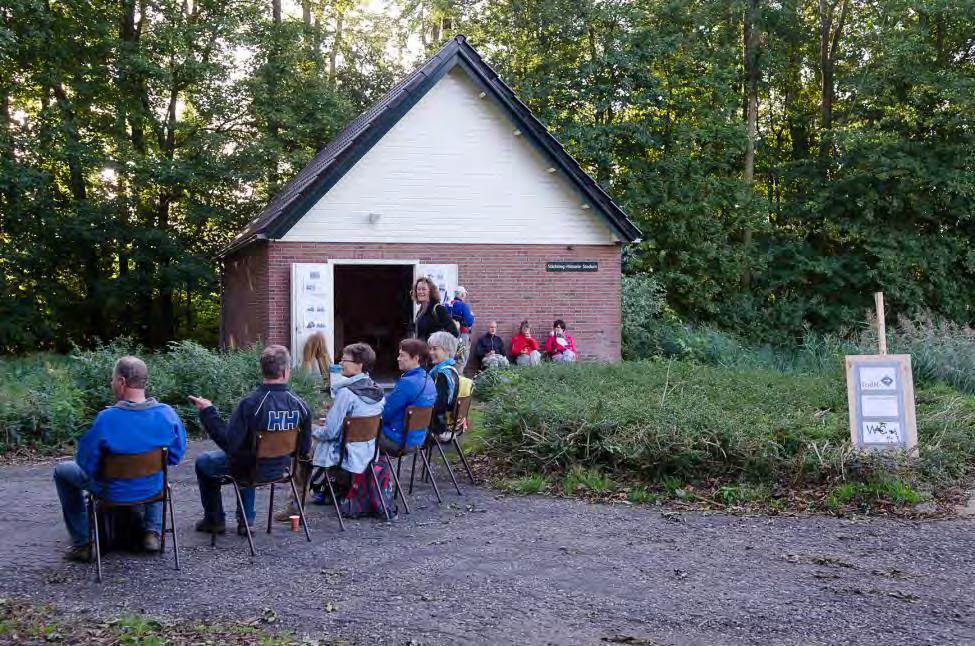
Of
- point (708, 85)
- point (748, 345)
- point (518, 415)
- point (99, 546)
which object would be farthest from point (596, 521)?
point (708, 85)

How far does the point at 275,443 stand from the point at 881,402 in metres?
5.36

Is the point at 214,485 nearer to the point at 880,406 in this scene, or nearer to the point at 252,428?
the point at 252,428

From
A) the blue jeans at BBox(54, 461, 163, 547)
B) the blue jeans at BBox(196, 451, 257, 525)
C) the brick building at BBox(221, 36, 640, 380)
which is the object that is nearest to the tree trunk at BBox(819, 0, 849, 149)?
Answer: the brick building at BBox(221, 36, 640, 380)

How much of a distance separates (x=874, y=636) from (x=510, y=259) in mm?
13116

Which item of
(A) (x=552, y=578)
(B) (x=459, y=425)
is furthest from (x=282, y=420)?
(B) (x=459, y=425)

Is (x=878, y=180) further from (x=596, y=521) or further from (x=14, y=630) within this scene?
(x=14, y=630)

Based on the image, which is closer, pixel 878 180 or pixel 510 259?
pixel 510 259

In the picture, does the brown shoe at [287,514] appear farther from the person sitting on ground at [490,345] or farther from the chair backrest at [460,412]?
the person sitting on ground at [490,345]

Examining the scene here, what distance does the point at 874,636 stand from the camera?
4.51 metres

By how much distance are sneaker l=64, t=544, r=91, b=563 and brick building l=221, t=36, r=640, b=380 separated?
1014 cm

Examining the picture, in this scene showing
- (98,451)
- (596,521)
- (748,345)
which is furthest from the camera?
(748,345)

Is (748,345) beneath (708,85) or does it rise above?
beneath

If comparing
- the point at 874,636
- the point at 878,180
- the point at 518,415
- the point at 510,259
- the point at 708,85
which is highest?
the point at 708,85

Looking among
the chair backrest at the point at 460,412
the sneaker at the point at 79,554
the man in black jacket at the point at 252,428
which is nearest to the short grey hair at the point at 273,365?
the man in black jacket at the point at 252,428
